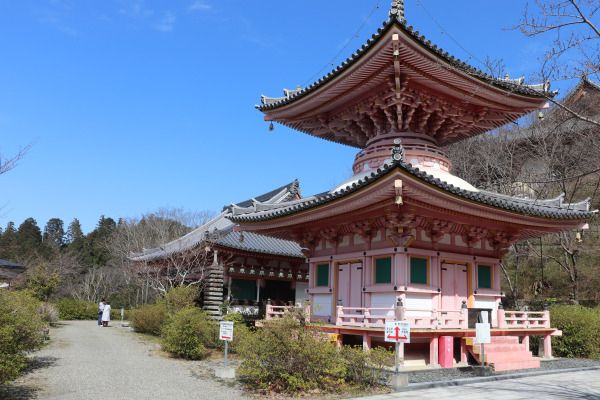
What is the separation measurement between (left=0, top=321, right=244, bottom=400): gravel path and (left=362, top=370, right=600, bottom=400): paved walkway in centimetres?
433

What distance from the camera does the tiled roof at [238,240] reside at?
2508 centimetres

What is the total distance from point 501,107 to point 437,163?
2809 mm

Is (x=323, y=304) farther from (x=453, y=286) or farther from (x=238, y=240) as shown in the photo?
(x=238, y=240)

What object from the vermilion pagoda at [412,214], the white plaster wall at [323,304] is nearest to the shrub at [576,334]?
the vermilion pagoda at [412,214]

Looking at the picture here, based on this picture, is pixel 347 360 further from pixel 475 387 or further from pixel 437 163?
pixel 437 163

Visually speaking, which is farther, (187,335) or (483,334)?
(187,335)

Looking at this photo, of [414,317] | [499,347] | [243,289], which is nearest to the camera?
[414,317]

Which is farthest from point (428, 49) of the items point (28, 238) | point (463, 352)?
point (28, 238)

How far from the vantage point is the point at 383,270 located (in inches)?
596

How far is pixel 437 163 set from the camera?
16.8 meters

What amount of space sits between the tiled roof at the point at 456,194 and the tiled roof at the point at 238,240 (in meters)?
1.52

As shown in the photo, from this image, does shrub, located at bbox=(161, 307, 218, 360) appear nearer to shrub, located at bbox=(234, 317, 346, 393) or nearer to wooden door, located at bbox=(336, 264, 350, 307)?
wooden door, located at bbox=(336, 264, 350, 307)

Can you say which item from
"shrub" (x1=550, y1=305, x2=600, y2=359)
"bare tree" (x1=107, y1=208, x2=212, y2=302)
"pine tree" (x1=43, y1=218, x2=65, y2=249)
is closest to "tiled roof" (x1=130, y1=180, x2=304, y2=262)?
"bare tree" (x1=107, y1=208, x2=212, y2=302)

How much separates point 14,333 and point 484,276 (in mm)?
Result: 13952
